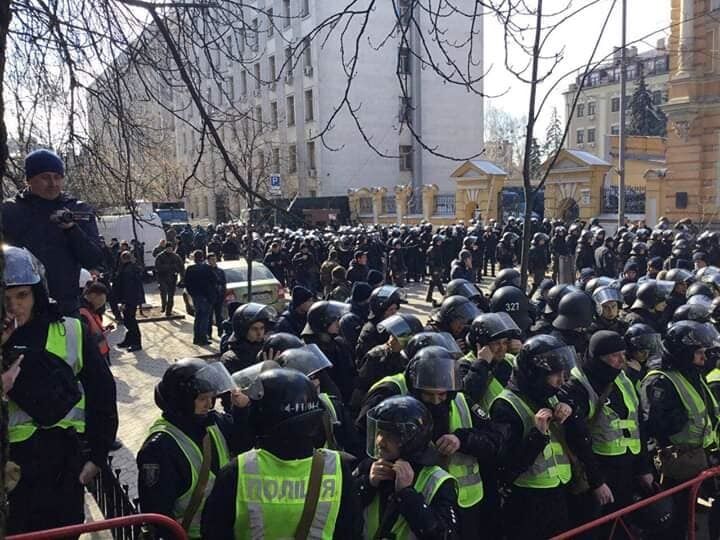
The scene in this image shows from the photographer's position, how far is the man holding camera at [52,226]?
3973 millimetres

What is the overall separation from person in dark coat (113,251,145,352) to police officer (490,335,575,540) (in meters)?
8.76

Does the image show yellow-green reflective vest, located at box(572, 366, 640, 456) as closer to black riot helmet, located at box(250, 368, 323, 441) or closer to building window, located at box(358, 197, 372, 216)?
black riot helmet, located at box(250, 368, 323, 441)

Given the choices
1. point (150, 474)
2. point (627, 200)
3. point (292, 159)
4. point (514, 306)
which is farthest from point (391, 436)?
point (292, 159)

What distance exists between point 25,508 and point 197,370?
98cm

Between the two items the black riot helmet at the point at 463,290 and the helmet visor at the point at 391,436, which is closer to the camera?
the helmet visor at the point at 391,436

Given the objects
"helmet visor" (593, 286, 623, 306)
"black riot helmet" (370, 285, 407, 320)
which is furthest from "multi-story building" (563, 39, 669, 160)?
"black riot helmet" (370, 285, 407, 320)

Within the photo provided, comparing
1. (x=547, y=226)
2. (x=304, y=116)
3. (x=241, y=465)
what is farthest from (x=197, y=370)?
(x=304, y=116)

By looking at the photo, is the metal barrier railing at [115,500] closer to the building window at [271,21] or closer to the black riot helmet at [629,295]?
the building window at [271,21]

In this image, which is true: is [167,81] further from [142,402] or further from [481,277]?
[481,277]

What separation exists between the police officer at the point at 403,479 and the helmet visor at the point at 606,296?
4.40 m

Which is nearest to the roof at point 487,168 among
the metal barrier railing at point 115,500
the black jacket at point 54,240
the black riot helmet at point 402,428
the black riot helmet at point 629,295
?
the black riot helmet at point 629,295

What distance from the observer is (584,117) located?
6588 centimetres

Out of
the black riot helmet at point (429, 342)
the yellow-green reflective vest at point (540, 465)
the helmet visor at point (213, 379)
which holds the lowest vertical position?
the yellow-green reflective vest at point (540, 465)

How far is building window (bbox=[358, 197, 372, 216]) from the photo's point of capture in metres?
34.6
